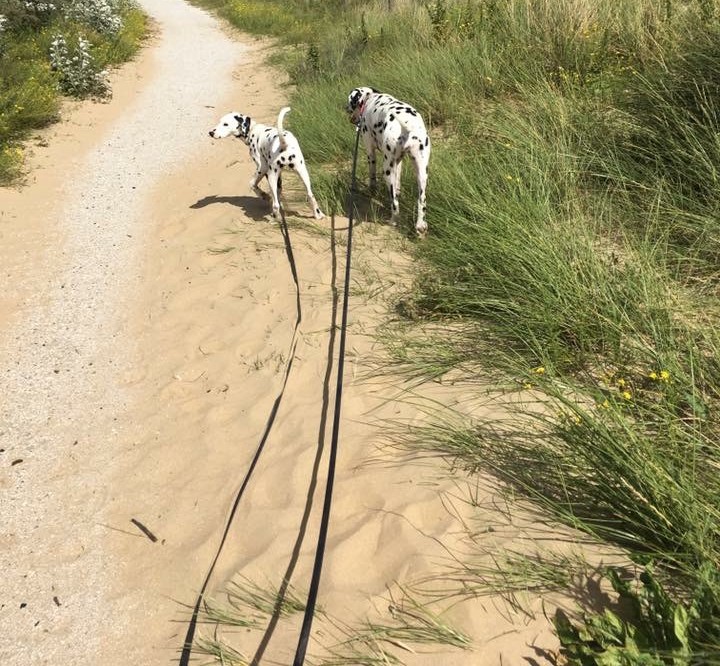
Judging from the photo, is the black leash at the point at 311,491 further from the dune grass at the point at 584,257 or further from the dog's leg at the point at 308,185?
the dog's leg at the point at 308,185

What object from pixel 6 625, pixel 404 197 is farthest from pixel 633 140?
pixel 6 625

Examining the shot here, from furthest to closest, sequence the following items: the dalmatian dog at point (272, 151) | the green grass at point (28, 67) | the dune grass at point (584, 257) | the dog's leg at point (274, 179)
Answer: the green grass at point (28, 67), the dog's leg at point (274, 179), the dalmatian dog at point (272, 151), the dune grass at point (584, 257)

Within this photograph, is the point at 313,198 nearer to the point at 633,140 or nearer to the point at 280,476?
the point at 633,140

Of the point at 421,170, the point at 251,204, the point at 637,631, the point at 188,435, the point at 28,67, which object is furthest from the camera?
the point at 28,67

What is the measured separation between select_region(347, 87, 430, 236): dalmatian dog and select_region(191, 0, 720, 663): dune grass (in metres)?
0.23

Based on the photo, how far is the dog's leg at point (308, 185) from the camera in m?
5.46

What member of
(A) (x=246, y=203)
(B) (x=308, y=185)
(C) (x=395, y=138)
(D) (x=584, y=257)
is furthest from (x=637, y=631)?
(A) (x=246, y=203)

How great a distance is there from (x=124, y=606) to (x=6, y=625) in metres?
0.58

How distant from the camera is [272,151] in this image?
554 centimetres

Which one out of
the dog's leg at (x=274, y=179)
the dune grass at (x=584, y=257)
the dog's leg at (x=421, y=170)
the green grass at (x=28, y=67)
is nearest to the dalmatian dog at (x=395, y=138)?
the dog's leg at (x=421, y=170)

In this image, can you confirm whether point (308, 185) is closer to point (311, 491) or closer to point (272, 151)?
point (272, 151)

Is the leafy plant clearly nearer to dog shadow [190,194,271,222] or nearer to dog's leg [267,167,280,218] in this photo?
dog's leg [267,167,280,218]

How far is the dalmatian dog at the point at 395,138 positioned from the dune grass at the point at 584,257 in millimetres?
234

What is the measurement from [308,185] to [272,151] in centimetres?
53
